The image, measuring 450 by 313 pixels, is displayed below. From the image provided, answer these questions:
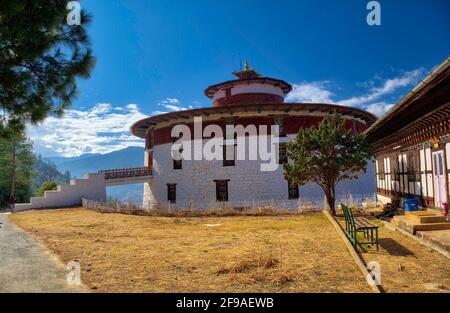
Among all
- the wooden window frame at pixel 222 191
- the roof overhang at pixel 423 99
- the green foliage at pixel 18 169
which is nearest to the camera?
the roof overhang at pixel 423 99

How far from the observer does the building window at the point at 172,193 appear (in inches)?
1138

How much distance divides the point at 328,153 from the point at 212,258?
10795 millimetres

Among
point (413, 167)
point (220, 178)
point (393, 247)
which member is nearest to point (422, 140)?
point (413, 167)

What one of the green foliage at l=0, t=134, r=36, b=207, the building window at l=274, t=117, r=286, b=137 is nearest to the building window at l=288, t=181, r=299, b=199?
the building window at l=274, t=117, r=286, b=137

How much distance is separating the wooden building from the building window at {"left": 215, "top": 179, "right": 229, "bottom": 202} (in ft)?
40.9

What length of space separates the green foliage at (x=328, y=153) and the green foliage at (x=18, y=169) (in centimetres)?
3419

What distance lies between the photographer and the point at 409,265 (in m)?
7.31

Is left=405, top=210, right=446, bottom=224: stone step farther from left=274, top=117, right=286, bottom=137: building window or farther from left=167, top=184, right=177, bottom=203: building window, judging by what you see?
left=167, top=184, right=177, bottom=203: building window

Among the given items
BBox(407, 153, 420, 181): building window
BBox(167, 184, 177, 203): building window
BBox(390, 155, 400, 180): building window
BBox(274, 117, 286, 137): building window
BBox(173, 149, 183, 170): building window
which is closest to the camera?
BBox(407, 153, 420, 181): building window

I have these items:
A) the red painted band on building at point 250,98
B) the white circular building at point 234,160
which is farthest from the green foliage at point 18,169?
the red painted band on building at point 250,98

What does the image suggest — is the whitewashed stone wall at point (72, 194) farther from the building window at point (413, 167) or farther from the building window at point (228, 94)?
the building window at point (413, 167)

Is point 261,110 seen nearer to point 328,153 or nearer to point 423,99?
point 328,153

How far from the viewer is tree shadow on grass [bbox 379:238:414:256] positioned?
8484mm
